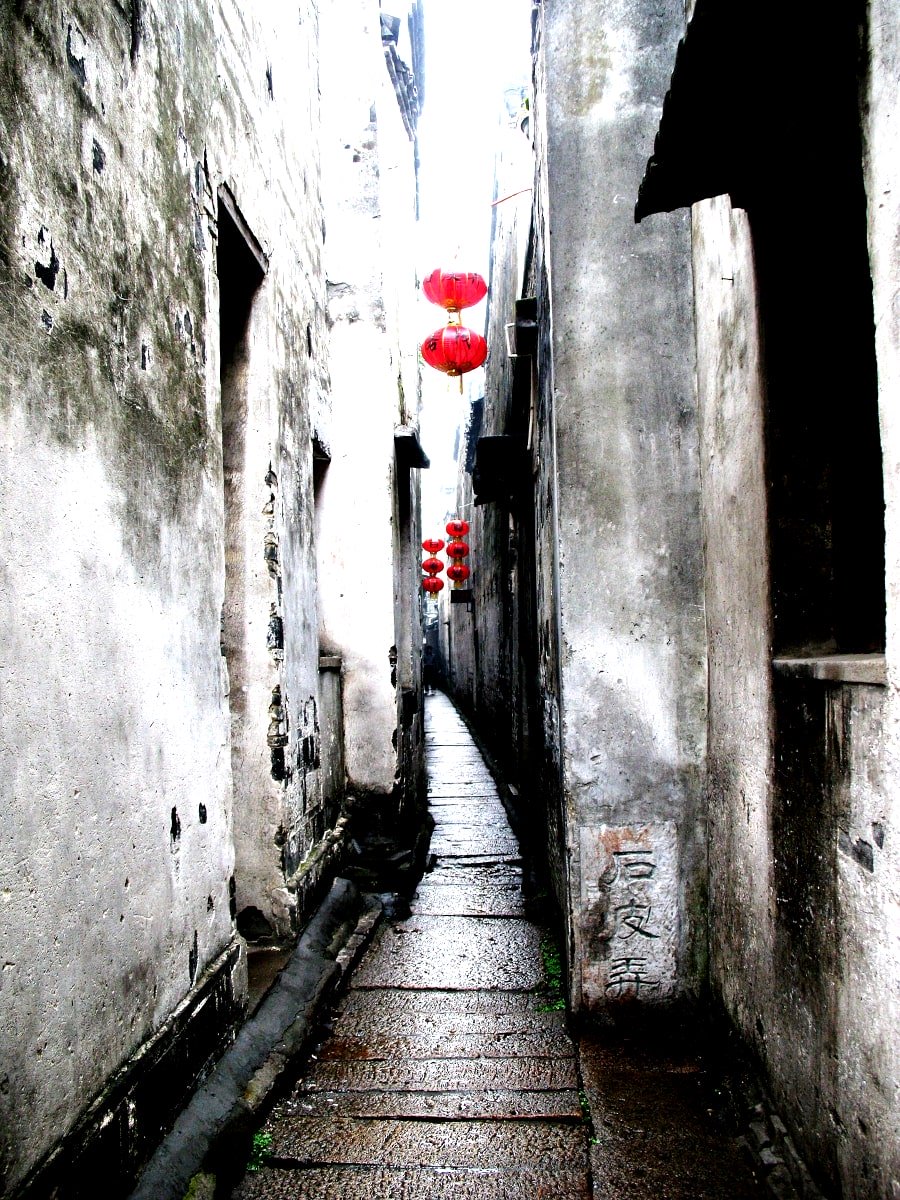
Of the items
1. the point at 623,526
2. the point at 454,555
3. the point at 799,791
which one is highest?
the point at 454,555

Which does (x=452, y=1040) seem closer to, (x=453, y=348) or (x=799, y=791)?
(x=799, y=791)

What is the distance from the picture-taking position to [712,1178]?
2787 mm

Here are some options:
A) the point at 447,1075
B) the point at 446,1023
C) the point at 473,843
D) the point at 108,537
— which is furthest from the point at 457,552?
the point at 108,537

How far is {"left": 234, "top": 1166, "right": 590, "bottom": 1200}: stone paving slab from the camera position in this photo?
9.07ft

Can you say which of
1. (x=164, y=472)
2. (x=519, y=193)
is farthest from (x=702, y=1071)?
(x=519, y=193)

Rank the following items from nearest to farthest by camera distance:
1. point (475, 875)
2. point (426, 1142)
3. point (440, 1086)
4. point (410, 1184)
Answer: point (410, 1184), point (426, 1142), point (440, 1086), point (475, 875)

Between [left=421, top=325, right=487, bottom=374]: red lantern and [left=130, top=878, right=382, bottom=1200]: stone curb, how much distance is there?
514 cm

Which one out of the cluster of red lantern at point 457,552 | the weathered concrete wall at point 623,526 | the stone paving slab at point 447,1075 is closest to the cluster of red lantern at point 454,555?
the cluster of red lantern at point 457,552

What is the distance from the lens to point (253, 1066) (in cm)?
329

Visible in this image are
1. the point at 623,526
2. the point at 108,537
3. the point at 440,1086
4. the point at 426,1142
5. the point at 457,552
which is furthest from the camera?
the point at 457,552

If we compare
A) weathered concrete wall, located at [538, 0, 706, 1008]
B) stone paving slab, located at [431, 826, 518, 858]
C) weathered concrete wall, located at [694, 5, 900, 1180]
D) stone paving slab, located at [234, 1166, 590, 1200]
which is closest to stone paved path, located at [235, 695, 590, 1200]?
stone paving slab, located at [234, 1166, 590, 1200]

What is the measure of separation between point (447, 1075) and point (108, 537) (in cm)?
272

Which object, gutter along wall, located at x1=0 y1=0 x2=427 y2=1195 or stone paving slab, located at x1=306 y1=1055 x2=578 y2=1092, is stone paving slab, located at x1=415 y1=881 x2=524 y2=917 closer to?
gutter along wall, located at x1=0 y1=0 x2=427 y2=1195

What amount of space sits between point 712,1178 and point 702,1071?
2.50ft
